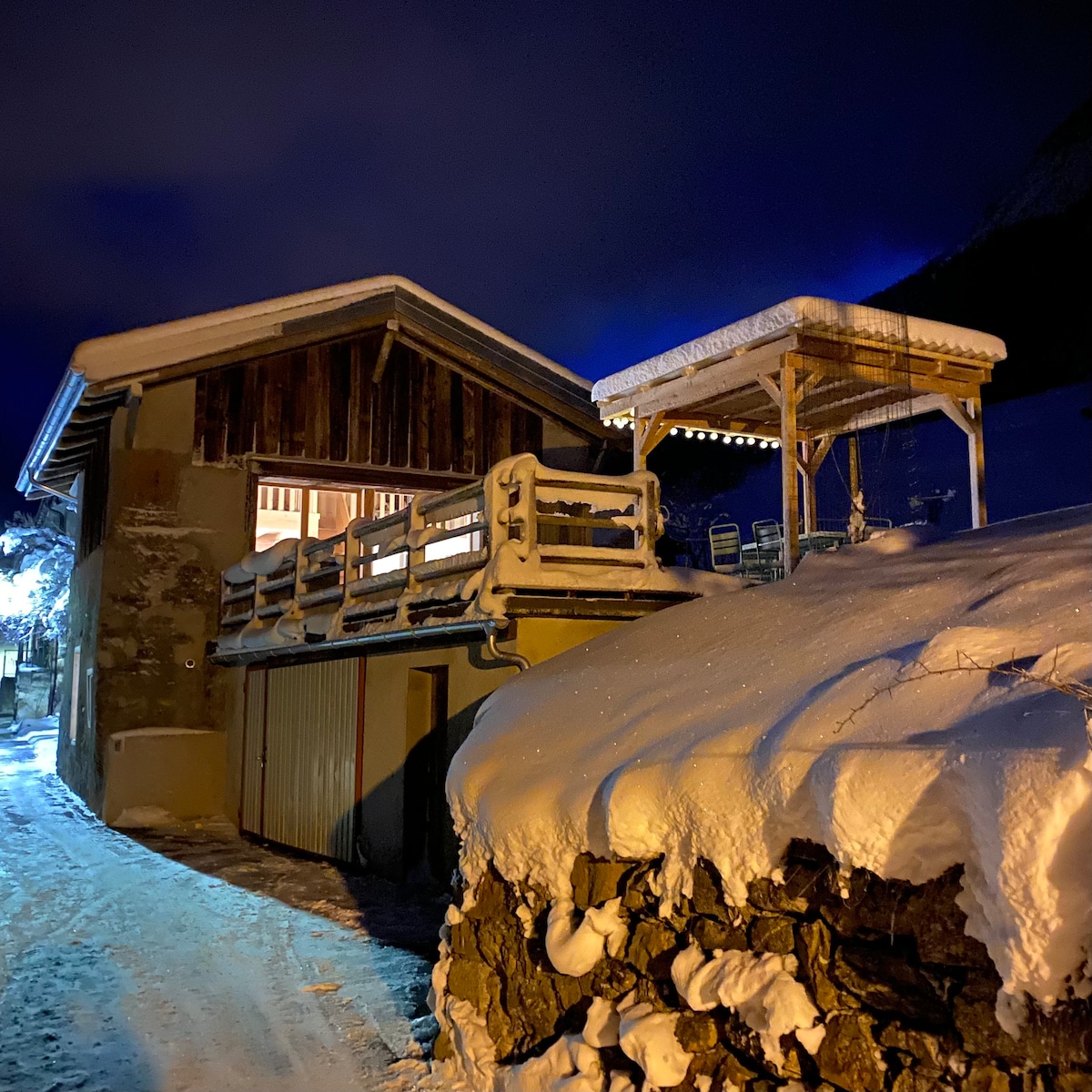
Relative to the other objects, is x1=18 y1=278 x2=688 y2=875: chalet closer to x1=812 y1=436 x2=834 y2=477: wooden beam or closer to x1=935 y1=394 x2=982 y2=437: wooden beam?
x1=812 y1=436 x2=834 y2=477: wooden beam

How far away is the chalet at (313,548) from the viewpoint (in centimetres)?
950

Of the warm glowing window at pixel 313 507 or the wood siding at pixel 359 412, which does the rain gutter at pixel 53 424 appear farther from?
the warm glowing window at pixel 313 507

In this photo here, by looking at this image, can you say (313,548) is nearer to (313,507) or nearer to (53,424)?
(313,507)

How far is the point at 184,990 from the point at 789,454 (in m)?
6.81


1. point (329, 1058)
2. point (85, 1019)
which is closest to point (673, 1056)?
point (329, 1058)

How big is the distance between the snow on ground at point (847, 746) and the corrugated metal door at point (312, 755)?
13.6 feet

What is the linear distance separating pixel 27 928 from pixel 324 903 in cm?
253

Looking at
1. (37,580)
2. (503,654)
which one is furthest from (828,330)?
(37,580)

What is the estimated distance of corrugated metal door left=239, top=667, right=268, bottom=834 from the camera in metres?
13.4

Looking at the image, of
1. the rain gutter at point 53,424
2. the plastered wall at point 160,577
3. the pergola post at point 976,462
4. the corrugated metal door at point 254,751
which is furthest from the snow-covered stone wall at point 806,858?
the rain gutter at point 53,424

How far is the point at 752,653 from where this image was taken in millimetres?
6047

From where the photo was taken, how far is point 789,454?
375 inches

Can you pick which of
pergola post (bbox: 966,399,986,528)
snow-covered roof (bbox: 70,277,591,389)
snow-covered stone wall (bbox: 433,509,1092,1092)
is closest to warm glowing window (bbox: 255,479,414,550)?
snow-covered roof (bbox: 70,277,591,389)

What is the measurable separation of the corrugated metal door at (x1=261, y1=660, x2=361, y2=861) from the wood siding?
3900mm
